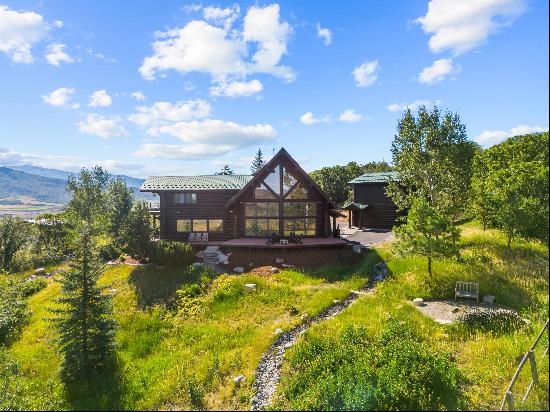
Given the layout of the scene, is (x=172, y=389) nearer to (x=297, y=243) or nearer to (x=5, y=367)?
(x=5, y=367)

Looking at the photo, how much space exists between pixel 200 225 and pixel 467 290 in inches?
859

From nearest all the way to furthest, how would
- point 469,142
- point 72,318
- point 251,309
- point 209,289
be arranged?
point 72,318, point 251,309, point 209,289, point 469,142

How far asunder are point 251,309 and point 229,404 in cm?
799

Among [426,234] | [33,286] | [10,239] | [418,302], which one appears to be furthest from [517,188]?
[10,239]

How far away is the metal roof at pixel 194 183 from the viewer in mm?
31812

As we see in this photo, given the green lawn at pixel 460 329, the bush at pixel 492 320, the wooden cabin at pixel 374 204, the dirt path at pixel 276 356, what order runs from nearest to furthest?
1. the green lawn at pixel 460 329
2. the dirt path at pixel 276 356
3. the bush at pixel 492 320
4. the wooden cabin at pixel 374 204

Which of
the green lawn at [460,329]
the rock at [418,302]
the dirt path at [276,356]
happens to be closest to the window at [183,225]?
the green lawn at [460,329]

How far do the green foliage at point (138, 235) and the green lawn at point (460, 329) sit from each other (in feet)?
50.4

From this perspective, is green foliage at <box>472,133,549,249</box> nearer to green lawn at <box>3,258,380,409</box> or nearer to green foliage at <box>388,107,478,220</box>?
green foliage at <box>388,107,478,220</box>

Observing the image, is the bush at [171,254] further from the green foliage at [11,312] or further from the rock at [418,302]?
the rock at [418,302]

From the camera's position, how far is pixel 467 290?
1866 cm

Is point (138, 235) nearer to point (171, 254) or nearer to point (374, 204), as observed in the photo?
point (171, 254)

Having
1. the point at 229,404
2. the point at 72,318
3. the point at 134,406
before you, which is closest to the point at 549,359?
Result: the point at 229,404

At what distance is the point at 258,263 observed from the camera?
27203mm
